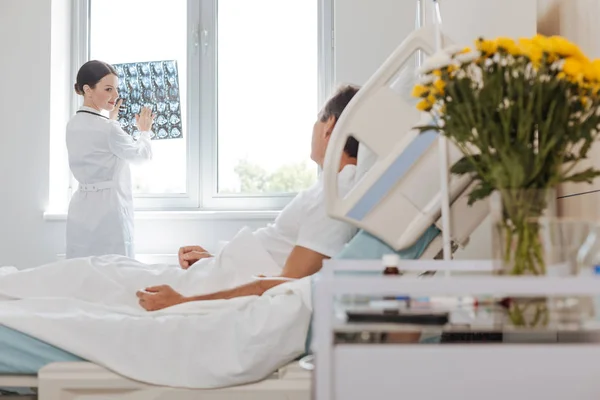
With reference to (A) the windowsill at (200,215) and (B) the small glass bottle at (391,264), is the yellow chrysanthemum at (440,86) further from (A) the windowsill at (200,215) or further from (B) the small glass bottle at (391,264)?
(A) the windowsill at (200,215)

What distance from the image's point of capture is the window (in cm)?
384

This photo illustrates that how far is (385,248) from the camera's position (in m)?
1.65

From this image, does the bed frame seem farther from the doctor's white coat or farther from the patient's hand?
the doctor's white coat

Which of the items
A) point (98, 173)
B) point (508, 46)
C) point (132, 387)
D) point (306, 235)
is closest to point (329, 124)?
point (306, 235)

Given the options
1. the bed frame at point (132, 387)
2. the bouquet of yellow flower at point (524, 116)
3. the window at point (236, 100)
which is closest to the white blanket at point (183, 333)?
the bed frame at point (132, 387)

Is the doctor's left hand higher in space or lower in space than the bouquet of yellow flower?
lower

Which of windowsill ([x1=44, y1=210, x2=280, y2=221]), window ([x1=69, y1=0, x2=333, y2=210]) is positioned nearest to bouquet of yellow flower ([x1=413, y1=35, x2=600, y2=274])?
windowsill ([x1=44, y1=210, x2=280, y2=221])

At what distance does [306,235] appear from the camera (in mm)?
1926

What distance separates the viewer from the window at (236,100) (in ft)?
12.6

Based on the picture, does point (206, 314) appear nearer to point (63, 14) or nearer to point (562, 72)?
point (562, 72)

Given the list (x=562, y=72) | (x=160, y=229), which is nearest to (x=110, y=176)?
(x=160, y=229)

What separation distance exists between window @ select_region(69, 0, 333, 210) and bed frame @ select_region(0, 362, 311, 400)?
2.25 m

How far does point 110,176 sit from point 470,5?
1.84 metres

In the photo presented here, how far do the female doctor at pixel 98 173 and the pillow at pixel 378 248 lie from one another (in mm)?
1914
